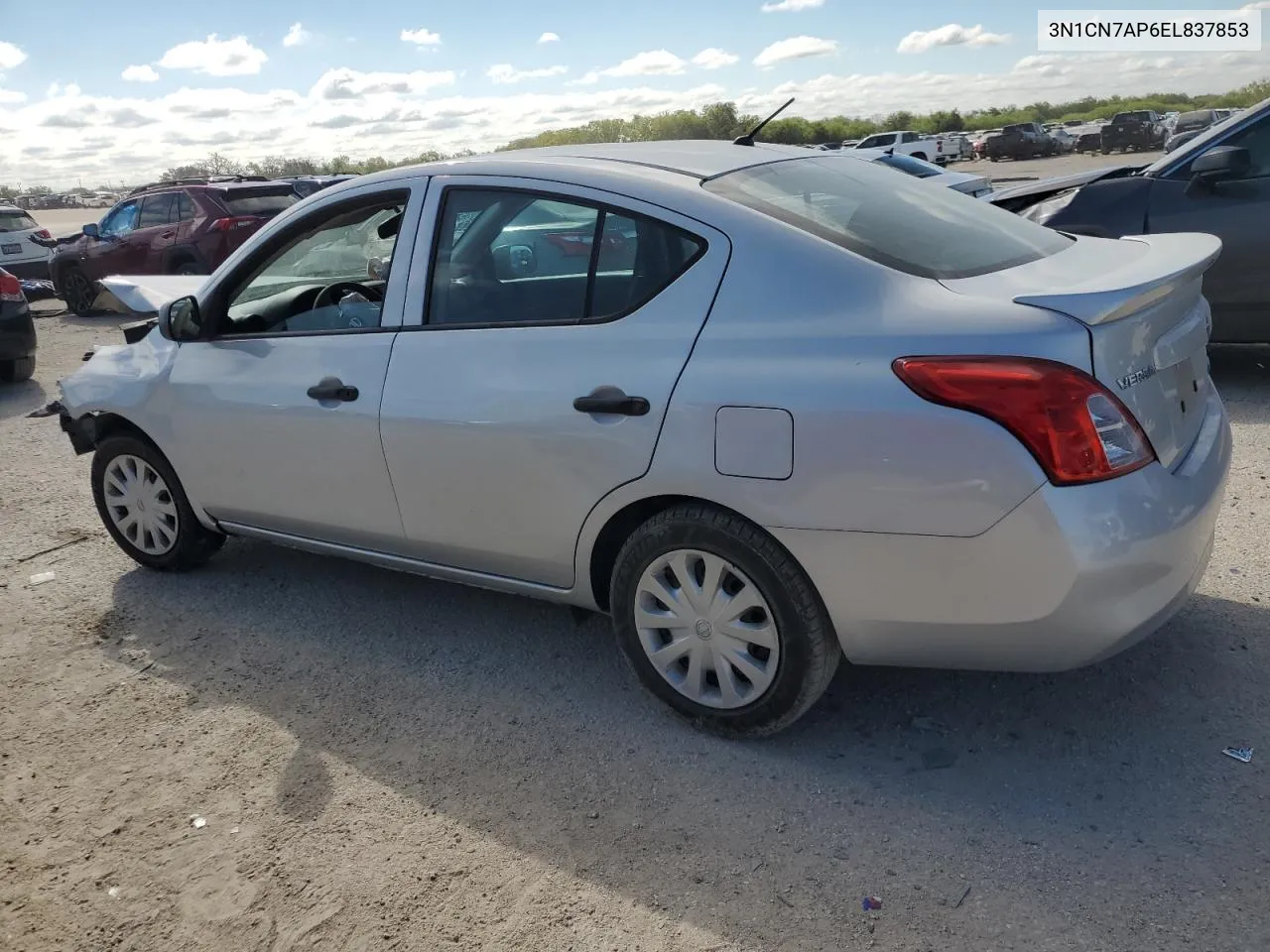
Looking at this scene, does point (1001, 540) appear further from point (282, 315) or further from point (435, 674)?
point (282, 315)

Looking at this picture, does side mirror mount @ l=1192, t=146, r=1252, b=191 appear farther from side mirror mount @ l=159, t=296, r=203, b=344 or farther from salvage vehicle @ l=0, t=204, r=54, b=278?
salvage vehicle @ l=0, t=204, r=54, b=278

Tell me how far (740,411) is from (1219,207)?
16.0 ft

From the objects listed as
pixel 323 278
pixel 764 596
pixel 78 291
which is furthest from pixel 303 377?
pixel 78 291

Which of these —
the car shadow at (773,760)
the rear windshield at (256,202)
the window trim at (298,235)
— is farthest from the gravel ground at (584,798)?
the rear windshield at (256,202)

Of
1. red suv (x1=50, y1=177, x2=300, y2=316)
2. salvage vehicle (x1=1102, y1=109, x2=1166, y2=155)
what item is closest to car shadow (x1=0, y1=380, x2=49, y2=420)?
red suv (x1=50, y1=177, x2=300, y2=316)

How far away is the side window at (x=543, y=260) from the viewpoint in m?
3.07

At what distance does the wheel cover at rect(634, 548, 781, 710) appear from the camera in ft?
9.73

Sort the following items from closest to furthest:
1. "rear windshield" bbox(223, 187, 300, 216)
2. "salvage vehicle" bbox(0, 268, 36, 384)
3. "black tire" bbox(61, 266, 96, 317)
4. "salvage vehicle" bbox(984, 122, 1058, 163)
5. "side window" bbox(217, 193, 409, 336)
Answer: "side window" bbox(217, 193, 409, 336) → "salvage vehicle" bbox(0, 268, 36, 384) → "rear windshield" bbox(223, 187, 300, 216) → "black tire" bbox(61, 266, 96, 317) → "salvage vehicle" bbox(984, 122, 1058, 163)

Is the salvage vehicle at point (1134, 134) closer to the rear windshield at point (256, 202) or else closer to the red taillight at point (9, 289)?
the rear windshield at point (256, 202)

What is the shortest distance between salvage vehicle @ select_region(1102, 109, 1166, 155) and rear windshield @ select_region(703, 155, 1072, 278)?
52.5m

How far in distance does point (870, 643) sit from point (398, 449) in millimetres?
1688

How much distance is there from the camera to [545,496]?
3242 mm

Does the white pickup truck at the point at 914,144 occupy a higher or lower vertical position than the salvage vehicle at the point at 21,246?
higher

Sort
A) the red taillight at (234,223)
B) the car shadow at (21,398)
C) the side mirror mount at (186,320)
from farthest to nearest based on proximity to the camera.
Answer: the red taillight at (234,223)
the car shadow at (21,398)
the side mirror mount at (186,320)
